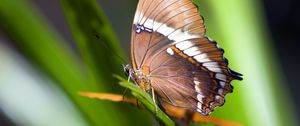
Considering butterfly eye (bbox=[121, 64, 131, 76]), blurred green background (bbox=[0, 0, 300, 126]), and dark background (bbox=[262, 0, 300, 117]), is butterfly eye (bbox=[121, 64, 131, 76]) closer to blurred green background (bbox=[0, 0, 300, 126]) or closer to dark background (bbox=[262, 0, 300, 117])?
blurred green background (bbox=[0, 0, 300, 126])

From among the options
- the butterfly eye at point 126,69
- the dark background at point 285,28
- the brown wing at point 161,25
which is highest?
the dark background at point 285,28

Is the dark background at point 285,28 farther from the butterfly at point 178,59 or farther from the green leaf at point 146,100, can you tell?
the green leaf at point 146,100

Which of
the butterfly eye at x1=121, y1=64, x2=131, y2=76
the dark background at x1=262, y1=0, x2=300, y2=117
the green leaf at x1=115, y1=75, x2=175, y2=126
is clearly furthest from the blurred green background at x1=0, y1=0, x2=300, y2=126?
the dark background at x1=262, y1=0, x2=300, y2=117

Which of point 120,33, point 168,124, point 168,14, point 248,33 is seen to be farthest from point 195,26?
point 120,33

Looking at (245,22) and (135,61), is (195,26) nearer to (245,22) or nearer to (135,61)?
(135,61)

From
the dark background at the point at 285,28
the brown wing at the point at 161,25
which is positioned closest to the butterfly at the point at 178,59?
the brown wing at the point at 161,25

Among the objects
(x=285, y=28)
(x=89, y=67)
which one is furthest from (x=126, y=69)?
(x=285, y=28)

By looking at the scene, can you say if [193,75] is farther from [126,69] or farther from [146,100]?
[146,100]
